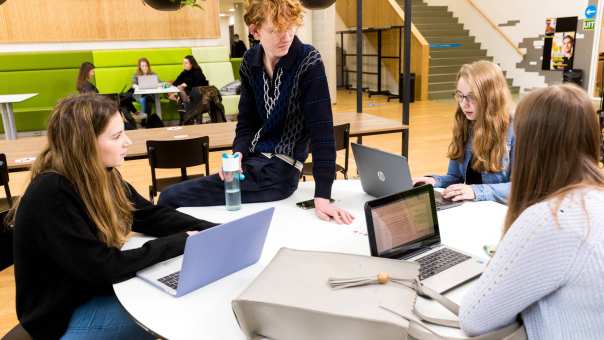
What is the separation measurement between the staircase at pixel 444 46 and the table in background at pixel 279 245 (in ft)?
29.4

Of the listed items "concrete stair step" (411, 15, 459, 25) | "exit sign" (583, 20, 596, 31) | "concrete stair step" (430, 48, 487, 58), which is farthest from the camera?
"concrete stair step" (411, 15, 459, 25)

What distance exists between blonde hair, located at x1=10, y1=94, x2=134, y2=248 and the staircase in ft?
31.6

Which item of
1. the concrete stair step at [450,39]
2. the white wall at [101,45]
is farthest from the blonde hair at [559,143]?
the concrete stair step at [450,39]

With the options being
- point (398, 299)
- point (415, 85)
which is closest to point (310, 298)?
point (398, 299)

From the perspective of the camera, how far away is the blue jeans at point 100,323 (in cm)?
139

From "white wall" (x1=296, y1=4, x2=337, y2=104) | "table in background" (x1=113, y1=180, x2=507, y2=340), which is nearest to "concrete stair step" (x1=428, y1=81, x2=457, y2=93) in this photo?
"white wall" (x1=296, y1=4, x2=337, y2=104)

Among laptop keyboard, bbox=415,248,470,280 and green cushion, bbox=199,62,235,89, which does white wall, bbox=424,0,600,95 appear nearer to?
green cushion, bbox=199,62,235,89

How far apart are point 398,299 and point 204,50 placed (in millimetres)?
8230

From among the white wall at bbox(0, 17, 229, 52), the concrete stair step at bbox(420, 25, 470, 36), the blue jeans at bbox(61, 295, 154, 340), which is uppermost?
the concrete stair step at bbox(420, 25, 470, 36)

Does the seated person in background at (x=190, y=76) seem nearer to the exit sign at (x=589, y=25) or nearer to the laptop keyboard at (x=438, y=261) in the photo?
the laptop keyboard at (x=438, y=261)

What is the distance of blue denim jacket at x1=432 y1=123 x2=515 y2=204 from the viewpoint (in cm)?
195

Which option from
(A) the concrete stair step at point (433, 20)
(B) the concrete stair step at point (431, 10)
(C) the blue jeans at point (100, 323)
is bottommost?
(C) the blue jeans at point (100, 323)

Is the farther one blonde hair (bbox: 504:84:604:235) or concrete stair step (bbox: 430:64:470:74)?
concrete stair step (bbox: 430:64:470:74)

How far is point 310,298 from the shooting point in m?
1.01
